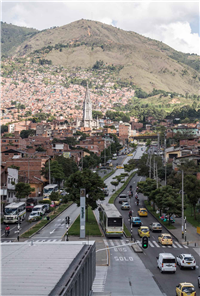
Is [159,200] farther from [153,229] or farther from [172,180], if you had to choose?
[172,180]

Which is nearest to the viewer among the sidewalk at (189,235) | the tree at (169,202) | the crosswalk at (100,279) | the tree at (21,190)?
the crosswalk at (100,279)

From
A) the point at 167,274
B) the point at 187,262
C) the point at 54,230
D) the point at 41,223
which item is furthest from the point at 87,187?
the point at 167,274

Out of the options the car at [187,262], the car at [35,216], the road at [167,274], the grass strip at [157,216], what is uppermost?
the car at [187,262]

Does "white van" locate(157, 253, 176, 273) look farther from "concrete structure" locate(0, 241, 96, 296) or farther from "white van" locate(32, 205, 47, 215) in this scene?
"white van" locate(32, 205, 47, 215)

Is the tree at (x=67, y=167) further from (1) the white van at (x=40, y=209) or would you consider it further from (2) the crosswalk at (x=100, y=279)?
(2) the crosswalk at (x=100, y=279)

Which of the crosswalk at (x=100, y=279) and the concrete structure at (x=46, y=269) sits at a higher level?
the concrete structure at (x=46, y=269)

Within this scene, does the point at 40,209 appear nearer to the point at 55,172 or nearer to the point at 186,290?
the point at 55,172

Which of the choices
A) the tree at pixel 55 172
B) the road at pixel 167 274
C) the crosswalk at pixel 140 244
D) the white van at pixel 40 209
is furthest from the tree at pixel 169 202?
the tree at pixel 55 172
